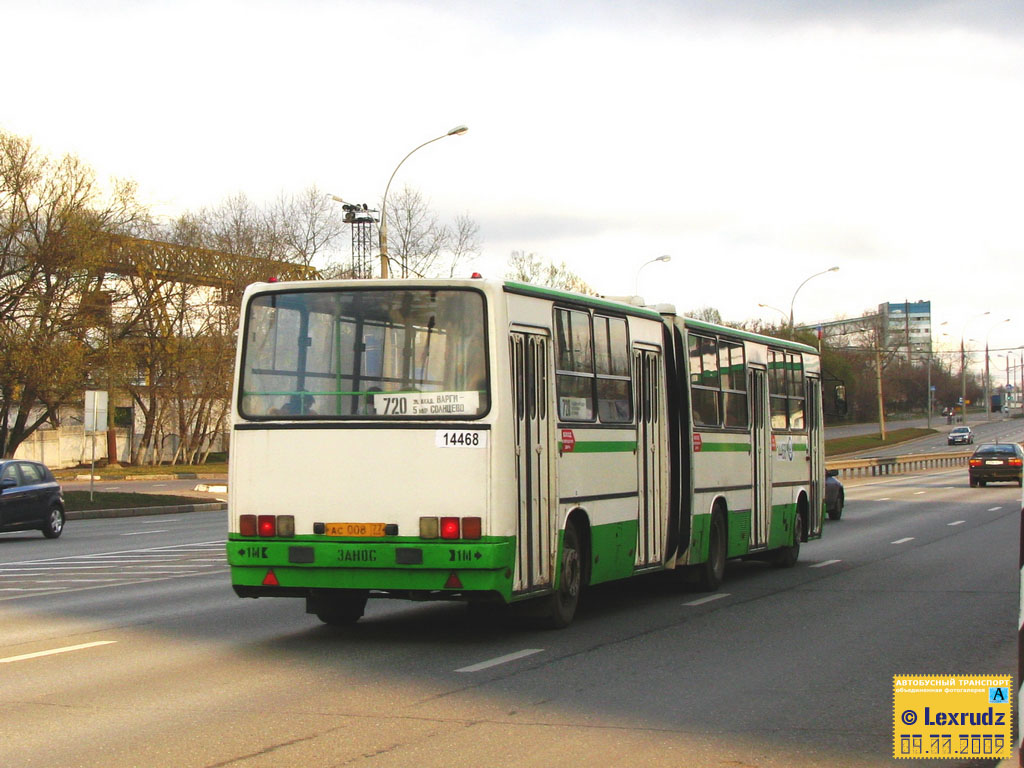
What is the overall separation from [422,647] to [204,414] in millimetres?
63174

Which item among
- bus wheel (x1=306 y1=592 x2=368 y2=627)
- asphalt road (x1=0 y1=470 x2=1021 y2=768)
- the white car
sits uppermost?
the white car

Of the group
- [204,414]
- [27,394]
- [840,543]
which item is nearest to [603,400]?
[840,543]

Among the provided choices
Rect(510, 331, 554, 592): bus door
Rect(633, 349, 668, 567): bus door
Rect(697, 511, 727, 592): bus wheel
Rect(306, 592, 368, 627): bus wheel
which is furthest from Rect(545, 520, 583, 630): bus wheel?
Rect(697, 511, 727, 592): bus wheel

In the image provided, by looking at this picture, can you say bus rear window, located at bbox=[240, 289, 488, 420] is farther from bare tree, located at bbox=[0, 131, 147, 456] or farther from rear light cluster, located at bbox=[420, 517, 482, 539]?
bare tree, located at bbox=[0, 131, 147, 456]

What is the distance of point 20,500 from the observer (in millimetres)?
25844

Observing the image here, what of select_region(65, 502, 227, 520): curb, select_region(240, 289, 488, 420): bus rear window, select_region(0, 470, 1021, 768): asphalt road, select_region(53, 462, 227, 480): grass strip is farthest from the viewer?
select_region(53, 462, 227, 480): grass strip

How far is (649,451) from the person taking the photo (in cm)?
1392

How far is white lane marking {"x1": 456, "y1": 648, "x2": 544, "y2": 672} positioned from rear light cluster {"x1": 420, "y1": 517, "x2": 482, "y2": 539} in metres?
0.93

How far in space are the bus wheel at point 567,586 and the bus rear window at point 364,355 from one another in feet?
6.16

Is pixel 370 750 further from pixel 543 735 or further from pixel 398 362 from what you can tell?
pixel 398 362

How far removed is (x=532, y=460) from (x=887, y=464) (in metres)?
56.4

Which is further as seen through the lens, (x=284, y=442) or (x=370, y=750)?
(x=284, y=442)

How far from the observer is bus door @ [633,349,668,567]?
44.9ft

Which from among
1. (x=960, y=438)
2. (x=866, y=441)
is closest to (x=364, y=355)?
(x=866, y=441)
